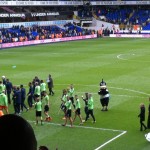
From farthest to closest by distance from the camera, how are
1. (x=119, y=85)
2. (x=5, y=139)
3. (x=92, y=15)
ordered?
(x=92, y=15), (x=119, y=85), (x=5, y=139)

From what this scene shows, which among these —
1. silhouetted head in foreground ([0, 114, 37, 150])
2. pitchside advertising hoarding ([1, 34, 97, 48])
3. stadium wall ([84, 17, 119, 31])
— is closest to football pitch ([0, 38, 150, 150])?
pitchside advertising hoarding ([1, 34, 97, 48])

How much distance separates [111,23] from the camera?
8175 centimetres

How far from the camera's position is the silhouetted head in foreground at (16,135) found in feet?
4.85

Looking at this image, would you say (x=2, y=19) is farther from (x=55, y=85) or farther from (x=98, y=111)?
(x=98, y=111)

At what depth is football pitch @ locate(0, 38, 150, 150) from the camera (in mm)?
14283

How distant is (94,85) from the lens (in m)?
26.4

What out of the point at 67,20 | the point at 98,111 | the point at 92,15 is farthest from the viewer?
the point at 92,15

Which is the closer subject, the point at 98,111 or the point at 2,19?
the point at 98,111

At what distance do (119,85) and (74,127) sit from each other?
409 inches

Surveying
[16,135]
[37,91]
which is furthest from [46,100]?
[16,135]

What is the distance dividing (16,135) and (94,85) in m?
24.9

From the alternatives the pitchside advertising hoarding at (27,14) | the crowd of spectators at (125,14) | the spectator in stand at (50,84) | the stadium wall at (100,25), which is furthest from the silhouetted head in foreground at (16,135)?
the crowd of spectators at (125,14)

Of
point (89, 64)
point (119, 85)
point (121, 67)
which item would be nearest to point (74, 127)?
point (119, 85)

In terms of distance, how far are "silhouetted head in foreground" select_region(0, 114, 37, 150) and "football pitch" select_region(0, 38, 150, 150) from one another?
11999 mm
